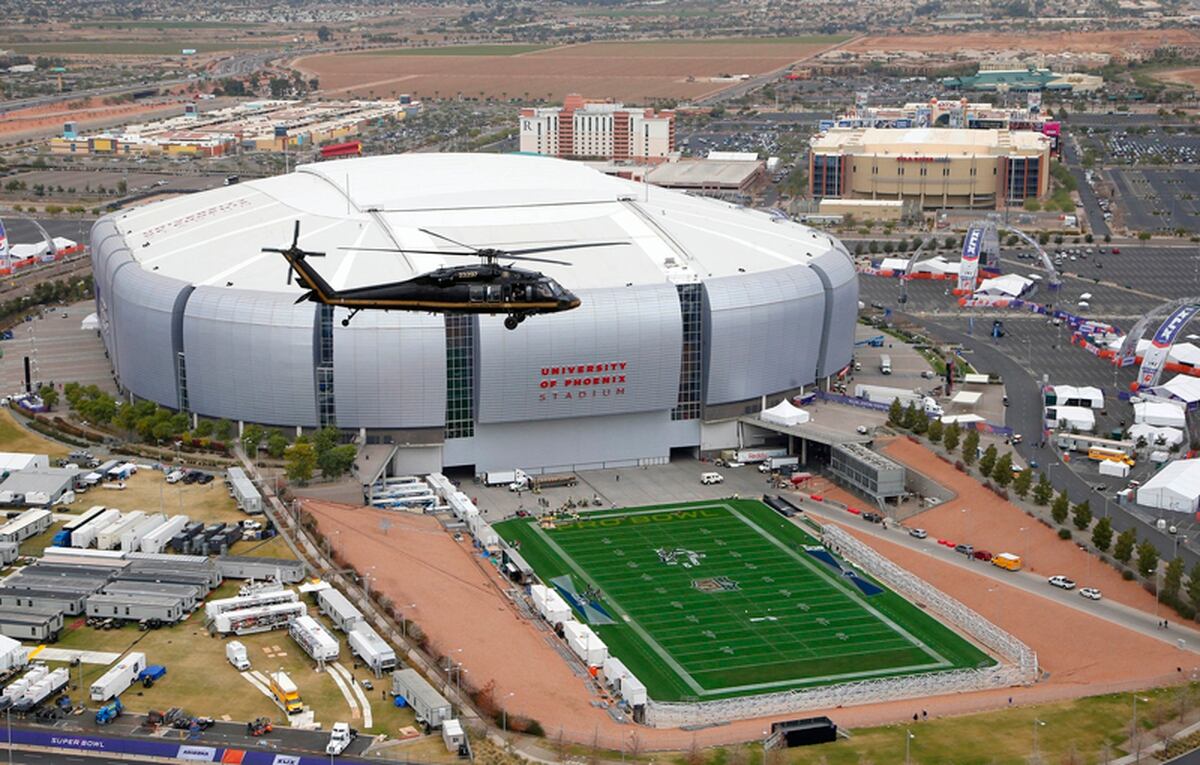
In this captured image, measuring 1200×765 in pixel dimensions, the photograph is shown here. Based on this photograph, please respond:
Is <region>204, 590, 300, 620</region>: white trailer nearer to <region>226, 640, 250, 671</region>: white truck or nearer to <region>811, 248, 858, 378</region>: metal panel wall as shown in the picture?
<region>226, 640, 250, 671</region>: white truck

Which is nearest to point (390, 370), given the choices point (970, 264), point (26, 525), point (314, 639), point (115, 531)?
point (115, 531)

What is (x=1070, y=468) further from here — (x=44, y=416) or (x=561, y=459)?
(x=44, y=416)

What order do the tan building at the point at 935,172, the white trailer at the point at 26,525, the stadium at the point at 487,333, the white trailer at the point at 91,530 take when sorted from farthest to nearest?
the tan building at the point at 935,172, the stadium at the point at 487,333, the white trailer at the point at 26,525, the white trailer at the point at 91,530

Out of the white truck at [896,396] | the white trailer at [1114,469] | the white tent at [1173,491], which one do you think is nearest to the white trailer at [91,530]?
the white truck at [896,396]

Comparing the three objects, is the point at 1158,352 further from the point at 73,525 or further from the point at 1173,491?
the point at 73,525

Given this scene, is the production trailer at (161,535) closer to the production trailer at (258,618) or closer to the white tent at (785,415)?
the production trailer at (258,618)

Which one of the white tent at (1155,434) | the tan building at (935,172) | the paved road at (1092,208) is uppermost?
the tan building at (935,172)

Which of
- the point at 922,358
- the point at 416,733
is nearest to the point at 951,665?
the point at 416,733
